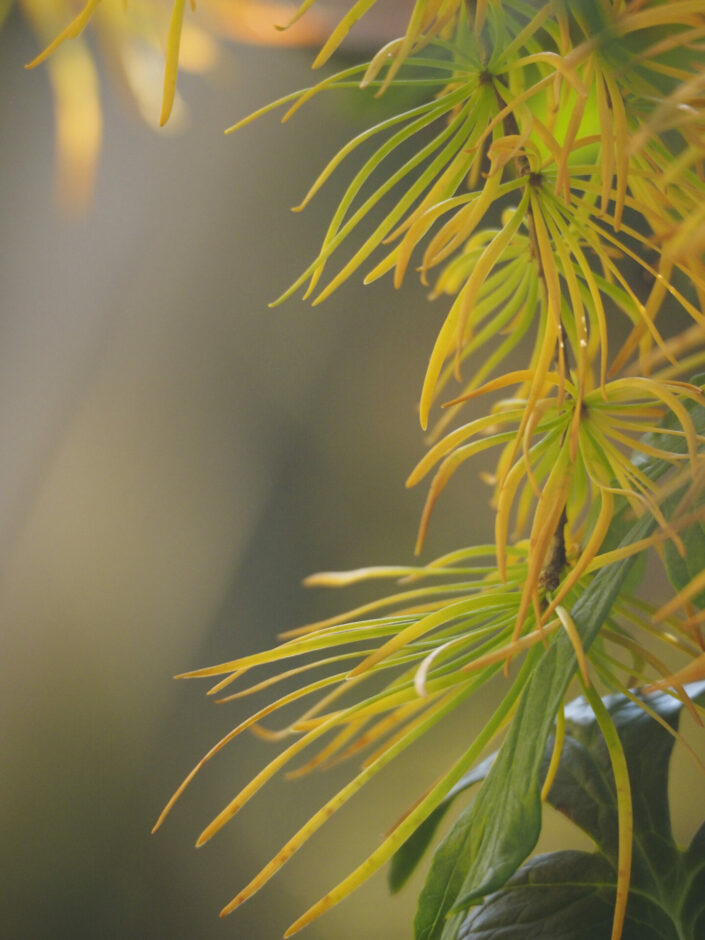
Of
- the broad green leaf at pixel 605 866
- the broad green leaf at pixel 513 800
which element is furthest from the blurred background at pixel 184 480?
the broad green leaf at pixel 513 800

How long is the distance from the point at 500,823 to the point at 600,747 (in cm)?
17

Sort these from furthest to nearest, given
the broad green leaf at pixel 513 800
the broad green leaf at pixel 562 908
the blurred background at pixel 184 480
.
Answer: the blurred background at pixel 184 480 → the broad green leaf at pixel 562 908 → the broad green leaf at pixel 513 800

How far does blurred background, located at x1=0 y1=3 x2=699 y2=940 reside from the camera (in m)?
0.85

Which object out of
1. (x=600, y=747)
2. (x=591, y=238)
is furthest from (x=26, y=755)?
(x=591, y=238)

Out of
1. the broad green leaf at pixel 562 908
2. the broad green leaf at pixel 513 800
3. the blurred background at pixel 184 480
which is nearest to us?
the broad green leaf at pixel 513 800

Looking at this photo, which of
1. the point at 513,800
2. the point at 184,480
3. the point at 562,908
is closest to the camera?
the point at 513,800

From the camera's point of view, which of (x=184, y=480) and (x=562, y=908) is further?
(x=184, y=480)

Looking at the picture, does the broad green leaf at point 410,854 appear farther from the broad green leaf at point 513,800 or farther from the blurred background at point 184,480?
the blurred background at point 184,480

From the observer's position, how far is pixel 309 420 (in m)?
0.92

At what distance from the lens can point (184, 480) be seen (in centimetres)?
92

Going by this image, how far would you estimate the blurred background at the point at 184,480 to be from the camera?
0.85 metres

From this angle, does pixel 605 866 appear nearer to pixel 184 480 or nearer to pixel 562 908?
pixel 562 908

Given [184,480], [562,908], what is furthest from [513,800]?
[184,480]

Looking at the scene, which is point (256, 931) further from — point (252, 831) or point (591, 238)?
point (591, 238)
